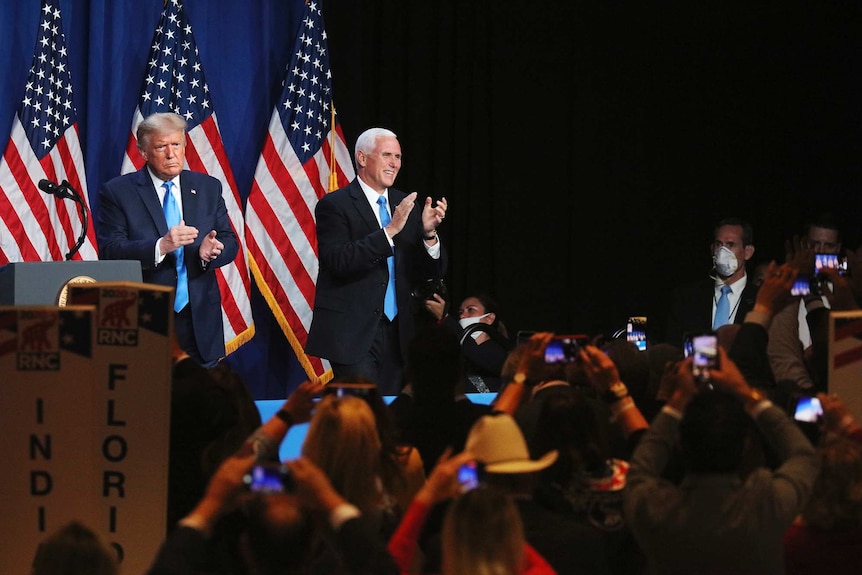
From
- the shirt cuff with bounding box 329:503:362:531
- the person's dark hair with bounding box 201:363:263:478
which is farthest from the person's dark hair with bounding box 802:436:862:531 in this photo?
the person's dark hair with bounding box 201:363:263:478

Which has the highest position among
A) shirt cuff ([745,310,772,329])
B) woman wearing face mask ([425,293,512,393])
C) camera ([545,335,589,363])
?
shirt cuff ([745,310,772,329])

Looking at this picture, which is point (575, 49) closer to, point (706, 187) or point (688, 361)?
point (706, 187)

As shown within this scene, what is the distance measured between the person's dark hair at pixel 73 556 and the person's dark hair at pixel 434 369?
113 cm

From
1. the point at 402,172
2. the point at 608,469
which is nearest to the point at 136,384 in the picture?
the point at 608,469

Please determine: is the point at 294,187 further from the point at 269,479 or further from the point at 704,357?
the point at 269,479

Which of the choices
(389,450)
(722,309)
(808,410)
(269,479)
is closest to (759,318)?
(808,410)

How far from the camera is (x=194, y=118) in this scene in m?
6.73

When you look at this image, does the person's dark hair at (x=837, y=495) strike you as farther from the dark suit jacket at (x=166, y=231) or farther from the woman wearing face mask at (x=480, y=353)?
the dark suit jacket at (x=166, y=231)

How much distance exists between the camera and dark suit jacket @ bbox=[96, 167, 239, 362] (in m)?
5.28

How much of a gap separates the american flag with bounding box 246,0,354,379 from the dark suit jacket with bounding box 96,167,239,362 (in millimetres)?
1354

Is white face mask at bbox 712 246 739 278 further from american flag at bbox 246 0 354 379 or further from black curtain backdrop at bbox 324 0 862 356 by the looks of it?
american flag at bbox 246 0 354 379

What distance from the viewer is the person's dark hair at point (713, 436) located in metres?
2.49

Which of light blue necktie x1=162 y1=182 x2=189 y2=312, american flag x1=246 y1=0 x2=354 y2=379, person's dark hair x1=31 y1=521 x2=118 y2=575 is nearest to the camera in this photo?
person's dark hair x1=31 y1=521 x2=118 y2=575

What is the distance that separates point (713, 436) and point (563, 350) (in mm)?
704
